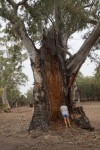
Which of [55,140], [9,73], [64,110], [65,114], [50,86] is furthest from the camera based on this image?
[9,73]

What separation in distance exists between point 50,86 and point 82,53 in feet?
7.07

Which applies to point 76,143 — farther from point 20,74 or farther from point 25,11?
point 20,74

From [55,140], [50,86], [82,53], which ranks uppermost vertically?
[82,53]

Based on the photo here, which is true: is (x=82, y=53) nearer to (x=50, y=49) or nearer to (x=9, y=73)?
(x=50, y=49)

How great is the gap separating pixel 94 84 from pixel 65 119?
1459 inches

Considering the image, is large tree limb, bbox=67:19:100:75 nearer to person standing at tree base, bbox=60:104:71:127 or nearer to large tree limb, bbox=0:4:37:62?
large tree limb, bbox=0:4:37:62

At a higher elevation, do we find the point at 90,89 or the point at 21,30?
the point at 90,89

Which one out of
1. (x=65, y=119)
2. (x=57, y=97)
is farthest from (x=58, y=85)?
(x=65, y=119)

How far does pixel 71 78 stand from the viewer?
17.6 meters

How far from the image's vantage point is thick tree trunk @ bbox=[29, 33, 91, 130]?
55.1ft

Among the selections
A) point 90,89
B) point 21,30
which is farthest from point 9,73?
point 21,30

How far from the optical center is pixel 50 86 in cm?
1722

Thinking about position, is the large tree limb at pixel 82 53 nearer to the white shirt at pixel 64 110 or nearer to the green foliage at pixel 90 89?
the white shirt at pixel 64 110


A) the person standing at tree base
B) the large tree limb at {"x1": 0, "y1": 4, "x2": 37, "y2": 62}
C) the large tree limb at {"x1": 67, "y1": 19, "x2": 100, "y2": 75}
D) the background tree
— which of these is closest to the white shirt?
the person standing at tree base
